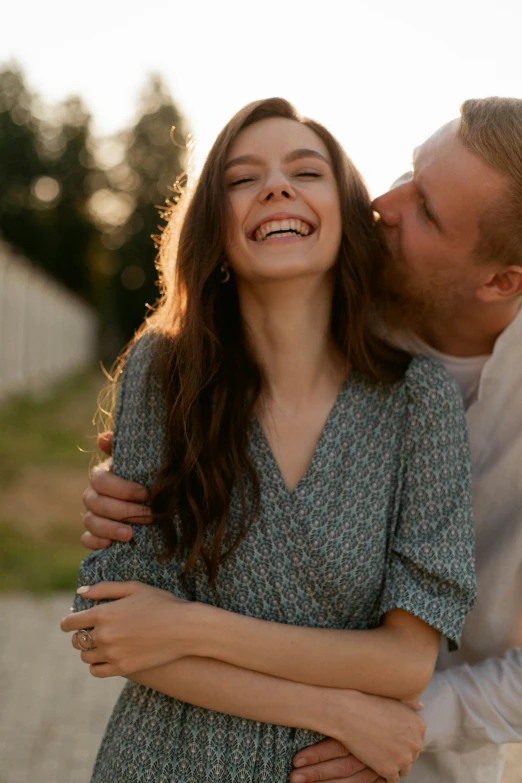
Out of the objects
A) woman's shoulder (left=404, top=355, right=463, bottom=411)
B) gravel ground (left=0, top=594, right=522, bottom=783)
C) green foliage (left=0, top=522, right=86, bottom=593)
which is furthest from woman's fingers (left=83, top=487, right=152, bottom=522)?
green foliage (left=0, top=522, right=86, bottom=593)

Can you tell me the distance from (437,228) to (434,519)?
3.20ft

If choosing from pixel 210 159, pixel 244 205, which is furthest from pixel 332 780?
pixel 210 159

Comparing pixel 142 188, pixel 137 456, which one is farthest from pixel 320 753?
pixel 142 188

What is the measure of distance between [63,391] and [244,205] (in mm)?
21546

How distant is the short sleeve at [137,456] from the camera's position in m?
2.32

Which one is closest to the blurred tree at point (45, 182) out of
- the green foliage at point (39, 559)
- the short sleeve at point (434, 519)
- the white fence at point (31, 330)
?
the white fence at point (31, 330)

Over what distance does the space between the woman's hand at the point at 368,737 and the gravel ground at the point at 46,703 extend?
5.59 ft

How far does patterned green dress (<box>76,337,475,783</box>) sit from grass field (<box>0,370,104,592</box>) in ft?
1.46

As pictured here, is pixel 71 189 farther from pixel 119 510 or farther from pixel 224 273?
pixel 119 510

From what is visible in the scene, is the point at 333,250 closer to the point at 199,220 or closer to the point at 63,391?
the point at 199,220

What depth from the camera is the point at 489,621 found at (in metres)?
2.62

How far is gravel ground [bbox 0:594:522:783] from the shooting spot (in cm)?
400

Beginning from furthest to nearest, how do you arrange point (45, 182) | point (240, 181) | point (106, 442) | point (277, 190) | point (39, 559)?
point (45, 182) < point (39, 559) < point (106, 442) < point (240, 181) < point (277, 190)

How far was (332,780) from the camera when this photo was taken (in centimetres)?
219
